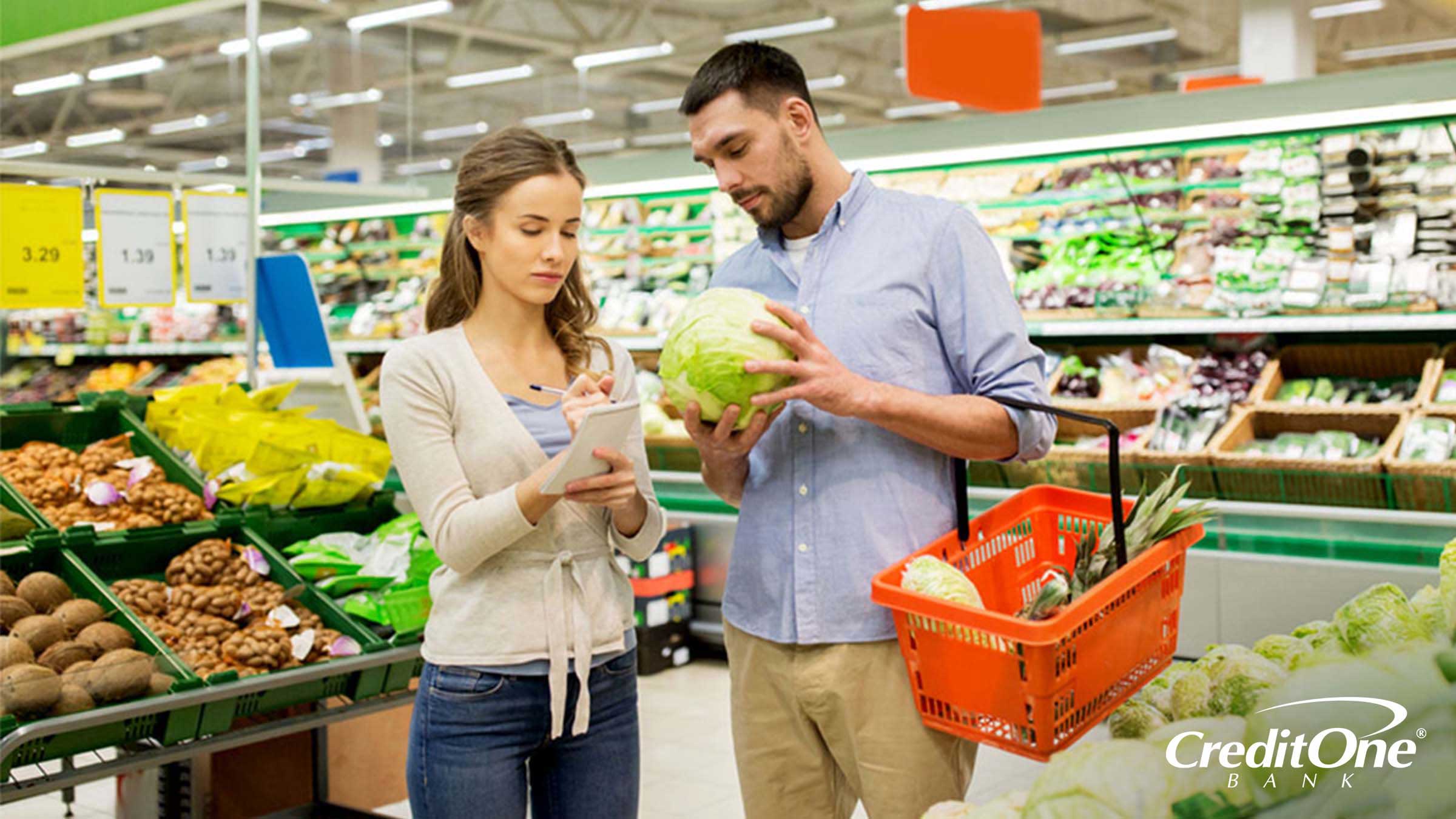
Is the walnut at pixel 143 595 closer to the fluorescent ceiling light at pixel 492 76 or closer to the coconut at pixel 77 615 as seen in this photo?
the coconut at pixel 77 615

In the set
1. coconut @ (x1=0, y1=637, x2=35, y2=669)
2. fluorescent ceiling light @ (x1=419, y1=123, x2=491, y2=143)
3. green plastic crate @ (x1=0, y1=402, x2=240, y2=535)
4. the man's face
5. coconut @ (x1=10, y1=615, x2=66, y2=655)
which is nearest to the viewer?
the man's face

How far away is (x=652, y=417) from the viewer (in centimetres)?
611

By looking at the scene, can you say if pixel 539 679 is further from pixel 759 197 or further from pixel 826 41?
pixel 826 41

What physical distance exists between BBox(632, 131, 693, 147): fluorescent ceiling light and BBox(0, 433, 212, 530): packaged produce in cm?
1873

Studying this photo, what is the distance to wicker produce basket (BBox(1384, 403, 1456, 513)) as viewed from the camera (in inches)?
159

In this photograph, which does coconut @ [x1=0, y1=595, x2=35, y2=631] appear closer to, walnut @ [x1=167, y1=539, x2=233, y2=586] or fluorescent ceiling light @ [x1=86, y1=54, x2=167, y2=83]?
walnut @ [x1=167, y1=539, x2=233, y2=586]

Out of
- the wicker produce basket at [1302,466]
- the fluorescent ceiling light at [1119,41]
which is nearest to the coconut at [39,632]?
the wicker produce basket at [1302,466]

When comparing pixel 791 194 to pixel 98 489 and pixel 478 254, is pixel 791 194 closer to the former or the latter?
pixel 478 254

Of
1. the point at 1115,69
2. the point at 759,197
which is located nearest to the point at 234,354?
the point at 759,197

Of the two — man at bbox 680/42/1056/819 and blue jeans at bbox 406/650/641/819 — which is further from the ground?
man at bbox 680/42/1056/819

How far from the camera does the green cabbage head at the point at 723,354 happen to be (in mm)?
1769

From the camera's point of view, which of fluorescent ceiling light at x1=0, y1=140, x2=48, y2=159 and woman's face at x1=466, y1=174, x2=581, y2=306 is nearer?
woman's face at x1=466, y1=174, x2=581, y2=306

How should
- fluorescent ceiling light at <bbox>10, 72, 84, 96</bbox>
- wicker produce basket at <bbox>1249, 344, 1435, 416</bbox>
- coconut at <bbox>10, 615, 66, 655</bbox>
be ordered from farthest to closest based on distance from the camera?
fluorescent ceiling light at <bbox>10, 72, 84, 96</bbox> → wicker produce basket at <bbox>1249, 344, 1435, 416</bbox> → coconut at <bbox>10, 615, 66, 655</bbox>

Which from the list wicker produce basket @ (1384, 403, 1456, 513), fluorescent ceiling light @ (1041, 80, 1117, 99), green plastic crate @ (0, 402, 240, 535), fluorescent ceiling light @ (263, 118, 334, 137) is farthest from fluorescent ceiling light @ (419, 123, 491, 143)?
wicker produce basket @ (1384, 403, 1456, 513)
